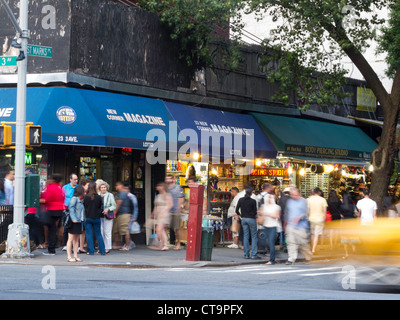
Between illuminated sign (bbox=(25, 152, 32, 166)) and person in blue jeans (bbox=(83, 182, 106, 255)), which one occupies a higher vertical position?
illuminated sign (bbox=(25, 152, 32, 166))

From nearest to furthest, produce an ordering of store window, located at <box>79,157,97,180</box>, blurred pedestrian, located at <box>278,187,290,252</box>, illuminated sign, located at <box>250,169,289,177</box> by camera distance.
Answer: blurred pedestrian, located at <box>278,187,290,252</box>, store window, located at <box>79,157,97,180</box>, illuminated sign, located at <box>250,169,289,177</box>

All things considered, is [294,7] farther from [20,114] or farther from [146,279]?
[146,279]

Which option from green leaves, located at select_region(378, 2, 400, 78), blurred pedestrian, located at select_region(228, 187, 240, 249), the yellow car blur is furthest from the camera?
green leaves, located at select_region(378, 2, 400, 78)

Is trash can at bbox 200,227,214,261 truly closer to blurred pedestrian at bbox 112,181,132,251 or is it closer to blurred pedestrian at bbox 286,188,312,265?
blurred pedestrian at bbox 286,188,312,265

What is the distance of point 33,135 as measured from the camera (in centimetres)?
1773

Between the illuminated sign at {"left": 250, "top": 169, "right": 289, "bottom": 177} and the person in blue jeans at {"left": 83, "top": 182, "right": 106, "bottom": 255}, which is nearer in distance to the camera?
the person in blue jeans at {"left": 83, "top": 182, "right": 106, "bottom": 255}

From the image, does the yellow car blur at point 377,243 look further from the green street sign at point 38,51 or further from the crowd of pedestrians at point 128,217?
the green street sign at point 38,51

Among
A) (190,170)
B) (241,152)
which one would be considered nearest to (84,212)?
(190,170)

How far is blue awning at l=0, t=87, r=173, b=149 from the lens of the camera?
64.6 feet

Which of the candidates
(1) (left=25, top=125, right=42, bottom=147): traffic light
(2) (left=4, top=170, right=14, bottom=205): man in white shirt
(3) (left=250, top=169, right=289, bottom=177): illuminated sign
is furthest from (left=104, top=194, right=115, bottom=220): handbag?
(3) (left=250, top=169, right=289, bottom=177): illuminated sign

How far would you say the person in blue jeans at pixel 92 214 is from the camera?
1872 cm

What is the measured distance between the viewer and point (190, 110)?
2420 cm

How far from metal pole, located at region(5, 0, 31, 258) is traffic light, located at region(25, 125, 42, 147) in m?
0.14

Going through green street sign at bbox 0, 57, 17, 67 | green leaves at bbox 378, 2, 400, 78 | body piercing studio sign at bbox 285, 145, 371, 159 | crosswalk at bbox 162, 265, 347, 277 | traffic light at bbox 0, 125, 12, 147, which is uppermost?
green leaves at bbox 378, 2, 400, 78
